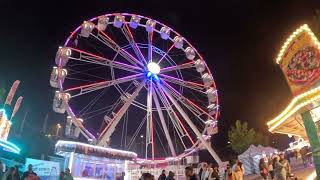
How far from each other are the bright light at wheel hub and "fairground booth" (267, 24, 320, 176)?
479 inches

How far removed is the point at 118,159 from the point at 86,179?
3043mm

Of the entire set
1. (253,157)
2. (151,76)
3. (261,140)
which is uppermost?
(151,76)

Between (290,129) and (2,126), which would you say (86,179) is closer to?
(2,126)

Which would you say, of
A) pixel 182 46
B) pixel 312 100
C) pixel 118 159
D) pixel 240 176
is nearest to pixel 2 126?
pixel 118 159

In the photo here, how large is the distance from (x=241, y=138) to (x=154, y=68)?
74.3ft

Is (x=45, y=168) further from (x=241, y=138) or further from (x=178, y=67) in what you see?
(x=241, y=138)

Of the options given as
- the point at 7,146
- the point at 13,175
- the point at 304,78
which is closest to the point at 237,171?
the point at 304,78

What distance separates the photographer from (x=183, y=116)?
85.1 ft

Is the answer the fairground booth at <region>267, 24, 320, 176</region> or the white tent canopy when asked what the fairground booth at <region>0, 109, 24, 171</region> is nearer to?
the white tent canopy

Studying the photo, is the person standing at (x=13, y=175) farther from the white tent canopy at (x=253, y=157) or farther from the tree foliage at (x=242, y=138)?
the tree foliage at (x=242, y=138)

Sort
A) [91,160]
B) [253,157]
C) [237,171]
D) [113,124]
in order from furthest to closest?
[253,157] < [113,124] < [91,160] < [237,171]

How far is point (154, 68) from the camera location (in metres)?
25.6

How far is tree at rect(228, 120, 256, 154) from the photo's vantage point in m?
43.3

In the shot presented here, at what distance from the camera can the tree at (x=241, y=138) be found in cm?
4331
